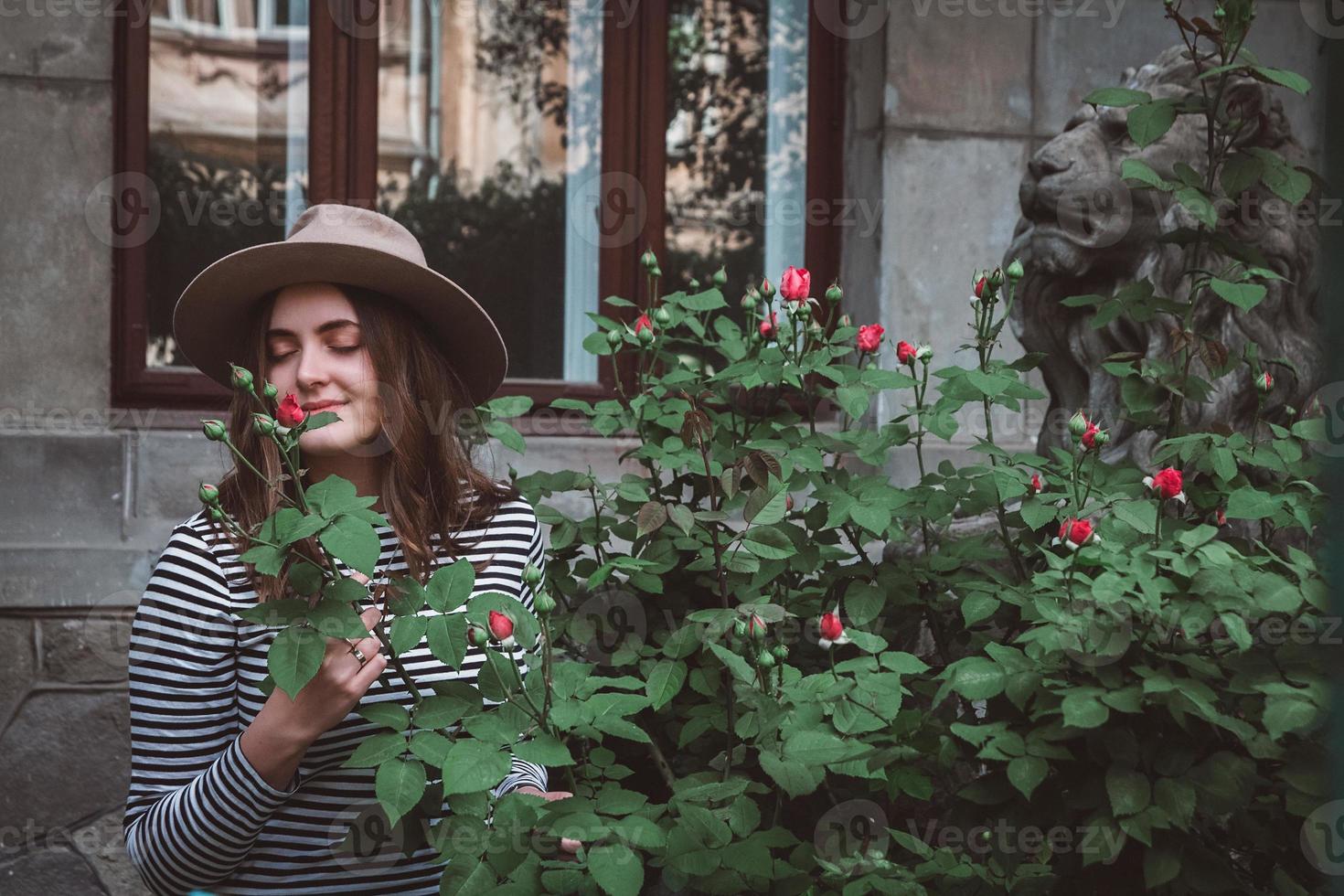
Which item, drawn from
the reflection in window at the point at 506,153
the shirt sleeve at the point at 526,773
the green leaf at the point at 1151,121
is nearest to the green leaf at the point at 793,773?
the shirt sleeve at the point at 526,773

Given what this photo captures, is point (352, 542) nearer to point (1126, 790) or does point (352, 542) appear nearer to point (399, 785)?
point (399, 785)

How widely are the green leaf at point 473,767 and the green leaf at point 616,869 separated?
0.14 meters

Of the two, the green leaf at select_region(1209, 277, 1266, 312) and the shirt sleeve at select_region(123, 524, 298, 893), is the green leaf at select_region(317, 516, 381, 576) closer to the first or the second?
the shirt sleeve at select_region(123, 524, 298, 893)

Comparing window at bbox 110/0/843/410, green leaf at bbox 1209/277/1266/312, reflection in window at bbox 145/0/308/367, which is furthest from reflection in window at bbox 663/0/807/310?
green leaf at bbox 1209/277/1266/312

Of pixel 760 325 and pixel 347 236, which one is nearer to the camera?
pixel 347 236

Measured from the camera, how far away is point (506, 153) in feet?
15.2

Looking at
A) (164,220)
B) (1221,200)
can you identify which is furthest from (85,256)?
(1221,200)

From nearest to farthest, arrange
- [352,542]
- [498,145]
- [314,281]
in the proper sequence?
[352,542]
[314,281]
[498,145]

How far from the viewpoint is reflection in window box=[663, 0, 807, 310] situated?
470 cm

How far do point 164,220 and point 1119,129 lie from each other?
3.10 m

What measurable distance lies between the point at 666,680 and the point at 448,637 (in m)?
0.41

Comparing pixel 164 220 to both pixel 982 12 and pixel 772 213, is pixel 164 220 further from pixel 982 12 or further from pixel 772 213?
pixel 982 12

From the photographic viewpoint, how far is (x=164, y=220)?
4258mm

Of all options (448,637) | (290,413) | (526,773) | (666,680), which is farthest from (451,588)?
(526,773)
